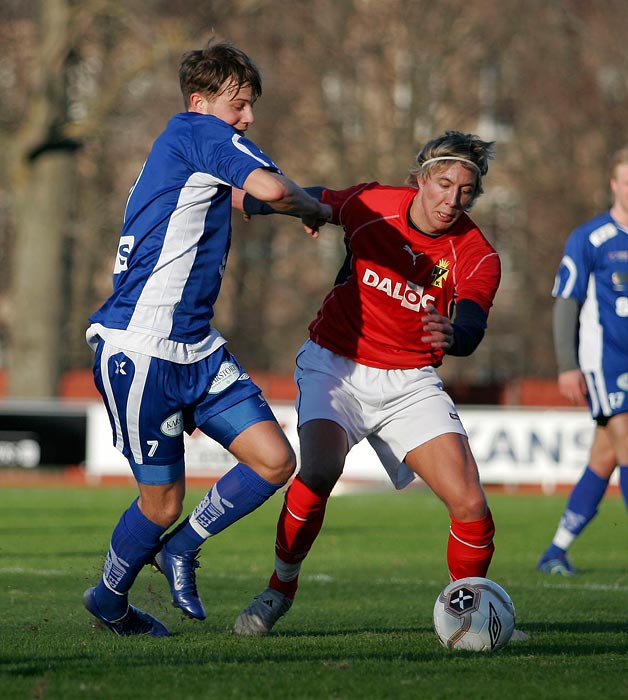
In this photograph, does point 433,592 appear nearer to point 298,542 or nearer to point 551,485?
point 298,542

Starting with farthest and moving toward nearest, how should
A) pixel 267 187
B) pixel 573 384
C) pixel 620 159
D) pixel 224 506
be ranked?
pixel 620 159, pixel 573 384, pixel 224 506, pixel 267 187

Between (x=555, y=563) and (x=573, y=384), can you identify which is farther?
(x=555, y=563)

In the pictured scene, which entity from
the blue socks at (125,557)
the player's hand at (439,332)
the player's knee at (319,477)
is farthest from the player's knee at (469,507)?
the blue socks at (125,557)

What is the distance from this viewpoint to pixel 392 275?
6.28m

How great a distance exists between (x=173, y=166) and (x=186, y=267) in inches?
16.6

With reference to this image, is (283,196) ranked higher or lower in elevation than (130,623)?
higher

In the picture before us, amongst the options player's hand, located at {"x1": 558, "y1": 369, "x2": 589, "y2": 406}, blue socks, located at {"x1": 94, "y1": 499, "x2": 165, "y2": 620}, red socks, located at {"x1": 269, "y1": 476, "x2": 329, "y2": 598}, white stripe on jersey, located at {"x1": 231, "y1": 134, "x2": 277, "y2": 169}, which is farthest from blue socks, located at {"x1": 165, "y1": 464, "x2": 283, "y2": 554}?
player's hand, located at {"x1": 558, "y1": 369, "x2": 589, "y2": 406}

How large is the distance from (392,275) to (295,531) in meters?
1.26

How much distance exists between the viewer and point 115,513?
1388 cm

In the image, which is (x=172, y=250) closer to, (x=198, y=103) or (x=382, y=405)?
→ (x=198, y=103)

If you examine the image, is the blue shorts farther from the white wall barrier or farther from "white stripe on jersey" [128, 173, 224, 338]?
the white wall barrier

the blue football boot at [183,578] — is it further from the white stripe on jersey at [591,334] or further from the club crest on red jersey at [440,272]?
the white stripe on jersey at [591,334]

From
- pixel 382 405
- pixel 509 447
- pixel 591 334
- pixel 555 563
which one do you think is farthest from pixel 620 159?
pixel 509 447

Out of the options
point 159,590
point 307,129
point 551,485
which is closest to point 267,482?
point 159,590
